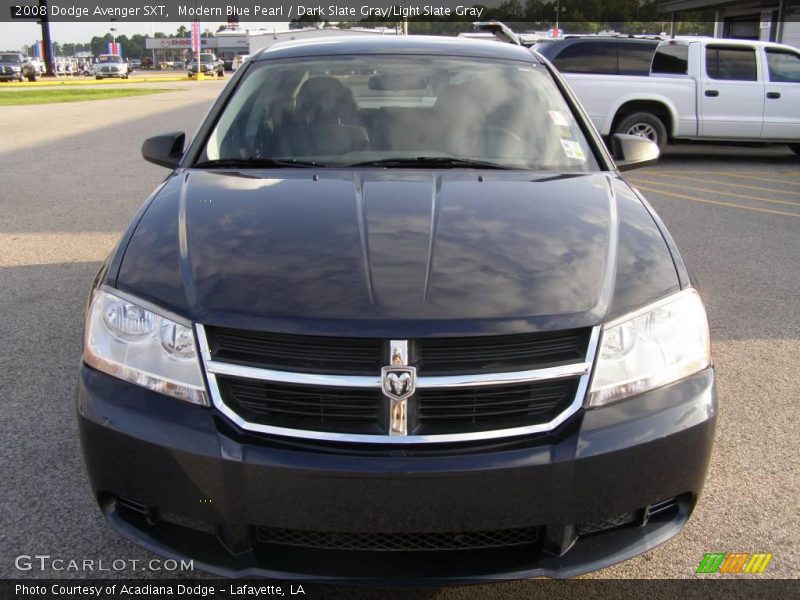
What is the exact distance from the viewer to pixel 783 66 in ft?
39.3

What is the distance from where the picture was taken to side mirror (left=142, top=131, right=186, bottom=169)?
3.79m

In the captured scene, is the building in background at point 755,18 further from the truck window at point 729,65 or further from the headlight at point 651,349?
the headlight at point 651,349

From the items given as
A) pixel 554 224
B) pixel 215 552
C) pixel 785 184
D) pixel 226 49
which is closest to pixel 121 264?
pixel 215 552

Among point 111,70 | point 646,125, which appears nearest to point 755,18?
point 646,125

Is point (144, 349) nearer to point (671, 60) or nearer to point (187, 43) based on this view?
point (671, 60)

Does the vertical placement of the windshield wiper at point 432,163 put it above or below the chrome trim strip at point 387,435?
above

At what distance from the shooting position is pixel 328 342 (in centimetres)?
204

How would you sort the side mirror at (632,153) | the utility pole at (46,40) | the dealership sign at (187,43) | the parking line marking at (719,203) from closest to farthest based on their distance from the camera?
the side mirror at (632,153)
the parking line marking at (719,203)
the utility pole at (46,40)
the dealership sign at (187,43)

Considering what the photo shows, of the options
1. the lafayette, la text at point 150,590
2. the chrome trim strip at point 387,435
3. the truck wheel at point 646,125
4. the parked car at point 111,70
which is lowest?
the lafayette, la text at point 150,590

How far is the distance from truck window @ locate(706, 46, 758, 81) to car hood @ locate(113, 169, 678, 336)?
33.0ft

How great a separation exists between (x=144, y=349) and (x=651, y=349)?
4.47ft

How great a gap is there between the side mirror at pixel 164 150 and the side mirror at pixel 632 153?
2.08m

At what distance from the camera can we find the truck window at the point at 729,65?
11.9 m

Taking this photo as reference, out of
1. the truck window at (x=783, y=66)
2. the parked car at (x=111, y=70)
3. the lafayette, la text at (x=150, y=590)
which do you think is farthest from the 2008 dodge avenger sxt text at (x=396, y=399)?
the parked car at (x=111, y=70)
